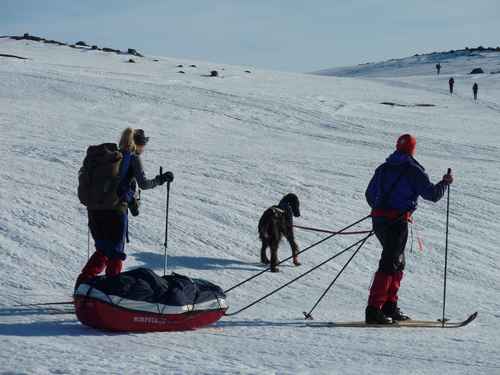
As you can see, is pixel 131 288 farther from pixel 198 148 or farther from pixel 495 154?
pixel 495 154

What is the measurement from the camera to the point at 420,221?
12.4m

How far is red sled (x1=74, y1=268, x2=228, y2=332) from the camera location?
5160mm

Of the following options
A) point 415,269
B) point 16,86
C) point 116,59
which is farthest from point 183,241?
point 116,59

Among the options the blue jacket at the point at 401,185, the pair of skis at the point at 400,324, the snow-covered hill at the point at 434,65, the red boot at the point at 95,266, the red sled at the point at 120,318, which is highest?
the snow-covered hill at the point at 434,65

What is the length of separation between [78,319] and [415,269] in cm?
561

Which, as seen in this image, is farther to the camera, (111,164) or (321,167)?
(321,167)

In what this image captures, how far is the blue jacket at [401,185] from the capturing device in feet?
19.4

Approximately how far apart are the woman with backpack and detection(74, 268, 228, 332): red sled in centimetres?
45

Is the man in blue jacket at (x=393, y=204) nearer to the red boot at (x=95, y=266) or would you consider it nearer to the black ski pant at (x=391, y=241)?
the black ski pant at (x=391, y=241)

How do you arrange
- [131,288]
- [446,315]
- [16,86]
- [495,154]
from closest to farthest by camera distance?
1. [131,288]
2. [446,315]
3. [495,154]
4. [16,86]

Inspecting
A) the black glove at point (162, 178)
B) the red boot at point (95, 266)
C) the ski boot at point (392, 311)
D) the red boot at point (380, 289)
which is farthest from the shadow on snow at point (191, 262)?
the red boot at point (380, 289)

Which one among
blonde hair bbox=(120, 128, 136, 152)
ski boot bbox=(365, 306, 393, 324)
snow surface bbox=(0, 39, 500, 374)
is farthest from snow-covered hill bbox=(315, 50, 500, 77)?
blonde hair bbox=(120, 128, 136, 152)

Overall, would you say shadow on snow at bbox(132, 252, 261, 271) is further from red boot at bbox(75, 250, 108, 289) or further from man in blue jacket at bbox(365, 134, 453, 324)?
man in blue jacket at bbox(365, 134, 453, 324)

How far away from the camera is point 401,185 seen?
6.02 m
